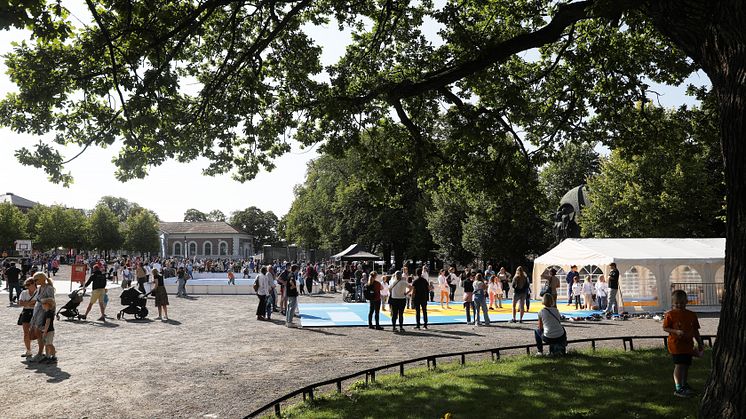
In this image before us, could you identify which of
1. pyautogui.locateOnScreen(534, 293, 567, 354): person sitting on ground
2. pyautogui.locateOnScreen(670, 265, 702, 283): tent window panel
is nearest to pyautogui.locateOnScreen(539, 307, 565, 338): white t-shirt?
pyautogui.locateOnScreen(534, 293, 567, 354): person sitting on ground

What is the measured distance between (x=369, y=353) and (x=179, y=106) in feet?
21.5

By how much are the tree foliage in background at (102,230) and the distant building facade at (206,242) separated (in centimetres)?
1756

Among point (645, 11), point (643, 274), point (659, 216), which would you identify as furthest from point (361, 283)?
point (659, 216)

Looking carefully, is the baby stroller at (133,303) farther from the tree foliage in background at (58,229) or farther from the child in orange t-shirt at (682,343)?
the tree foliage in background at (58,229)

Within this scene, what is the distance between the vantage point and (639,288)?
80.7 feet

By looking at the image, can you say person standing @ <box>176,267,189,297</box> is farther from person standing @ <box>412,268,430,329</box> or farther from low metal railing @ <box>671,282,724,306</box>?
low metal railing @ <box>671,282,724,306</box>

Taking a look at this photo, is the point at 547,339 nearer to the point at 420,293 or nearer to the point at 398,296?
the point at 398,296

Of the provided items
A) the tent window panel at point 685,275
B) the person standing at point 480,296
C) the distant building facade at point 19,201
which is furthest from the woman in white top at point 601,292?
the distant building facade at point 19,201

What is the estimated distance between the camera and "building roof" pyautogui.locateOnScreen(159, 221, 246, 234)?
114812 millimetres

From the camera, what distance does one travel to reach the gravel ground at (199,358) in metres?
8.10

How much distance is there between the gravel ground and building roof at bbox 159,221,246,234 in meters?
97.5

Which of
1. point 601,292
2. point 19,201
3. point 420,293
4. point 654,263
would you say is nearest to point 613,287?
point 601,292

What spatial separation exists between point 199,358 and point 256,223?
420 ft

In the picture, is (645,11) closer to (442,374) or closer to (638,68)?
(442,374)
